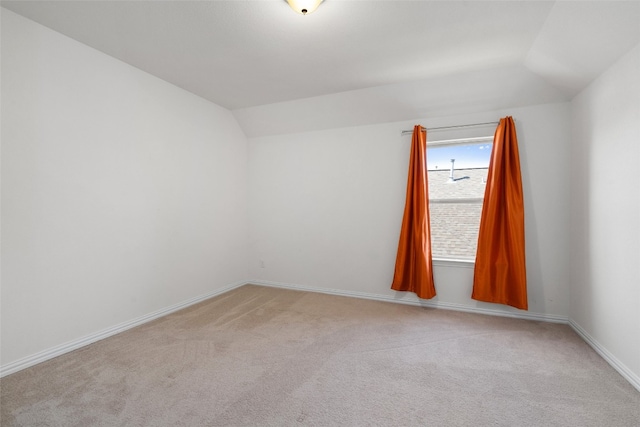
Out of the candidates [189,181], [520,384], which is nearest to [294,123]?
[189,181]

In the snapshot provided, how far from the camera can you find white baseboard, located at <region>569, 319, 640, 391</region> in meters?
1.86

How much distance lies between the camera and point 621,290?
202 cm

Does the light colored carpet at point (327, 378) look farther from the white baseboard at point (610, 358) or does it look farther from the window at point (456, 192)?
the window at point (456, 192)

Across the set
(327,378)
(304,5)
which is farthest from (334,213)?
(304,5)

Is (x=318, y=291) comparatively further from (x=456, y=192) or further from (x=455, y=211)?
(x=456, y=192)

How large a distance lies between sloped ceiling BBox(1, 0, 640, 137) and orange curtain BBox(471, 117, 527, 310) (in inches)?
21.4

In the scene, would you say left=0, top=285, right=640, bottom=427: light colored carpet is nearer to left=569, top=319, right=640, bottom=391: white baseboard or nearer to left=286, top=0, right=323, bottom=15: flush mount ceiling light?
left=569, top=319, right=640, bottom=391: white baseboard

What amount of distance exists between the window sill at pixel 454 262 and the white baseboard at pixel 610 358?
1003mm

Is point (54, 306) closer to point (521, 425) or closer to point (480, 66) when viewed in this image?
point (521, 425)

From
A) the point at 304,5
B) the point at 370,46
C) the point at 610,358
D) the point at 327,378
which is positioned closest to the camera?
the point at 304,5

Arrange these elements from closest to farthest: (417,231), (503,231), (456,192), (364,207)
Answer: (503,231) → (417,231) → (456,192) → (364,207)

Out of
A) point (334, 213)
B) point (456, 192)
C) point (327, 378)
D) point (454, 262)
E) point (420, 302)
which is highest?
point (456, 192)

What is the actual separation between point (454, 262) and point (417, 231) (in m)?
0.55

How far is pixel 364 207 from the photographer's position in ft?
12.0
